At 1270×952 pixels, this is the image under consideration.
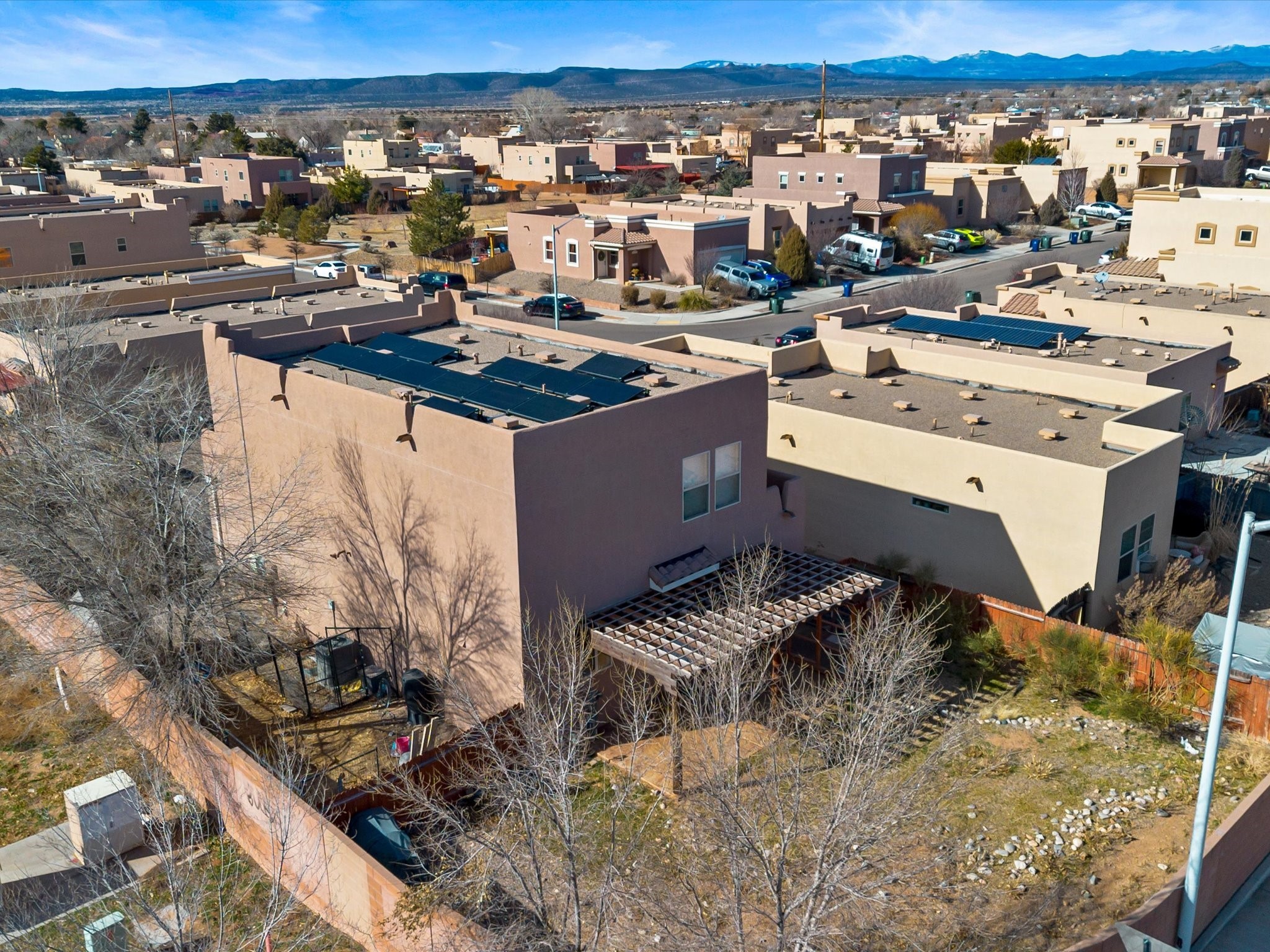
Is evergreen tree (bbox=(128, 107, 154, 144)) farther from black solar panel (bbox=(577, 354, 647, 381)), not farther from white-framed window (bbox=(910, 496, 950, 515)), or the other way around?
white-framed window (bbox=(910, 496, 950, 515))

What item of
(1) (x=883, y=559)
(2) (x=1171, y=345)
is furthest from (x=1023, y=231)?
(1) (x=883, y=559)

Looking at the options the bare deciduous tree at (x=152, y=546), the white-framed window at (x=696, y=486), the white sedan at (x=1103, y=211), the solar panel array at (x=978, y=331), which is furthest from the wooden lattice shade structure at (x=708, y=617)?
the white sedan at (x=1103, y=211)

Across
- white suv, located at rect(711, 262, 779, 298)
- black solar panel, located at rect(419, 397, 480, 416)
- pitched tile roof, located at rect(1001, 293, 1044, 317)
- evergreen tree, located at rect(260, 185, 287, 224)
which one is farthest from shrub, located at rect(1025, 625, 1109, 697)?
evergreen tree, located at rect(260, 185, 287, 224)

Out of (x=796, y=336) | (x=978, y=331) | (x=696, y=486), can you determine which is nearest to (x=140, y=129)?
(x=796, y=336)

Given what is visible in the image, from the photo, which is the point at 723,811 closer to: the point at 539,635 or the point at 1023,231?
the point at 539,635

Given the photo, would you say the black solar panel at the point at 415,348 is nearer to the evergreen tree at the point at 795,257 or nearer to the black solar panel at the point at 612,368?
the black solar panel at the point at 612,368

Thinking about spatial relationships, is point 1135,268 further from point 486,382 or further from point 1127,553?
point 486,382
